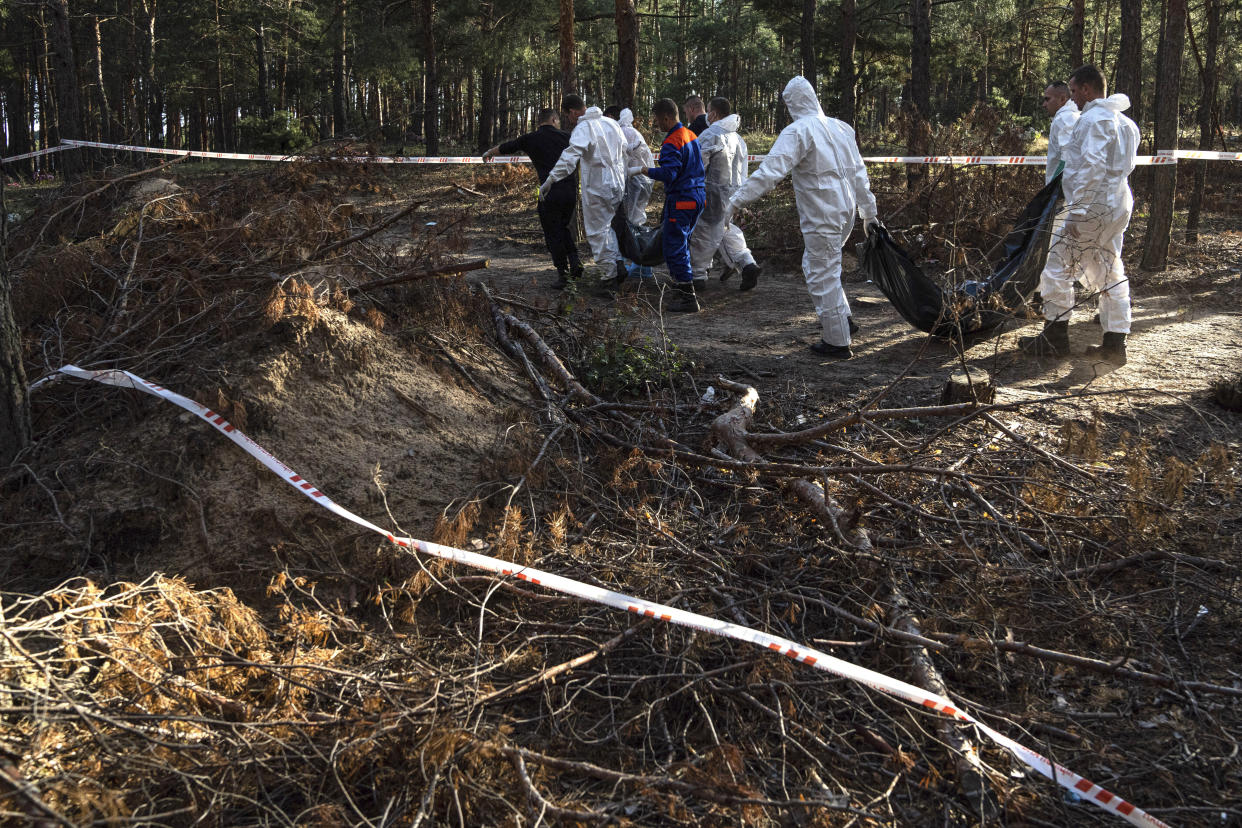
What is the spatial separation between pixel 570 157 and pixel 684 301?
1870mm

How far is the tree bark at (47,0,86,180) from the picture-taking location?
39.4 ft

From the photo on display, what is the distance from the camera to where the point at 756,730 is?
299cm

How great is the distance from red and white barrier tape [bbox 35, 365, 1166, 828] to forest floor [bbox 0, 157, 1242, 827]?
2.8 inches

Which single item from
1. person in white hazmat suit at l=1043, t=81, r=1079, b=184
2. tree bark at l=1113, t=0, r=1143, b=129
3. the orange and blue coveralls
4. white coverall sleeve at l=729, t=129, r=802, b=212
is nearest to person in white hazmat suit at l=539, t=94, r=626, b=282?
the orange and blue coveralls

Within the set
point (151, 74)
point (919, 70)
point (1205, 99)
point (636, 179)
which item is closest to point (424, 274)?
point (636, 179)

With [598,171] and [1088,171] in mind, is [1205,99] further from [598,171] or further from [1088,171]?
[598,171]

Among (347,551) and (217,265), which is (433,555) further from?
(217,265)

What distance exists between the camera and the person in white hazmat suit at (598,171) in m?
8.95

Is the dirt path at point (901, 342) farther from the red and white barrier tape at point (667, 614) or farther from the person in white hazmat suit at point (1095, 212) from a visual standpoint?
the red and white barrier tape at point (667, 614)

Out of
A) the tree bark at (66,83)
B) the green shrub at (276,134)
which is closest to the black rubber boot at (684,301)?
the tree bark at (66,83)

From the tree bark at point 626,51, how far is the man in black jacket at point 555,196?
2.36 m

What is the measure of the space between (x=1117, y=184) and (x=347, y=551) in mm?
6099

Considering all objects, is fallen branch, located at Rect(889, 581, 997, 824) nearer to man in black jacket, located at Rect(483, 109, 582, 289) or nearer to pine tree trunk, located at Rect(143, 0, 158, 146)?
man in black jacket, located at Rect(483, 109, 582, 289)

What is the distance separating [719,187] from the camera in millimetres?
9602
